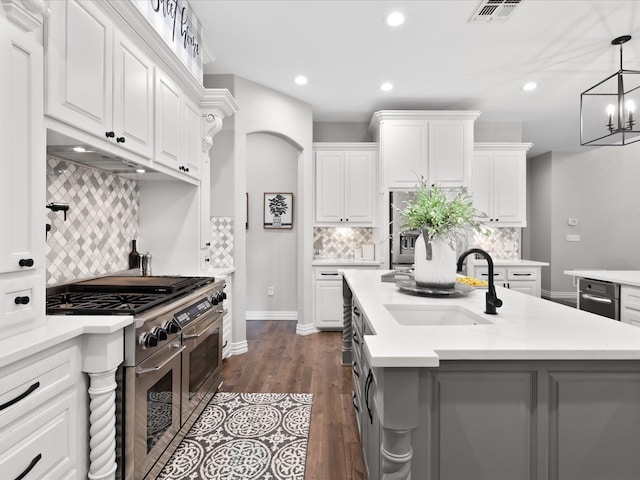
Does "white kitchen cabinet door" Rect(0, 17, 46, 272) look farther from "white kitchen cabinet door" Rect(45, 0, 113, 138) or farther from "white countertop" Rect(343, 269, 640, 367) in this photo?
"white countertop" Rect(343, 269, 640, 367)

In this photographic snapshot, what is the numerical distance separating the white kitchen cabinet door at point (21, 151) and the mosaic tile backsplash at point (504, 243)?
5.58 metres

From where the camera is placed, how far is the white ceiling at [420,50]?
9.23 feet

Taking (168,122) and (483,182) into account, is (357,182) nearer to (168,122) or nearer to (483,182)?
(483,182)

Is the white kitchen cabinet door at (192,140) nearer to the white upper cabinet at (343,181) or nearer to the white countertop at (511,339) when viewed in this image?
the white countertop at (511,339)

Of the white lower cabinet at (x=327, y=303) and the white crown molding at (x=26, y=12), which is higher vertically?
the white crown molding at (x=26, y=12)

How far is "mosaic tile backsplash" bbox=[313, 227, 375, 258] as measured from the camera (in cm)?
530

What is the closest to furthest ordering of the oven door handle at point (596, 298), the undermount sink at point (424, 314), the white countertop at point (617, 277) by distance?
the undermount sink at point (424, 314) → the white countertop at point (617, 277) → the oven door handle at point (596, 298)

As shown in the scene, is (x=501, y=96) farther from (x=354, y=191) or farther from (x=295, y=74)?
(x=295, y=74)

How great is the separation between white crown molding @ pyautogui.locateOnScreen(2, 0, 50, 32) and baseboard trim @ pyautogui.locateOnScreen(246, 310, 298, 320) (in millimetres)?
4606

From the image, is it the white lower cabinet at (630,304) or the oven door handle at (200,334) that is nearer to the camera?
the oven door handle at (200,334)

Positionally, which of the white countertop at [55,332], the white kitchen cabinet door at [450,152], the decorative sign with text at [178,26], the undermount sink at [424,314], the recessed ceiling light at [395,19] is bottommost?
the undermount sink at [424,314]

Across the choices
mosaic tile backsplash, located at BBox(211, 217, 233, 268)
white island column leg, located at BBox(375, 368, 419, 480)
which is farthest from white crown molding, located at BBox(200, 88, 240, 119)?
white island column leg, located at BBox(375, 368, 419, 480)

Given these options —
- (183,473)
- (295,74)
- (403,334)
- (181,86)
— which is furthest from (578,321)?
(295,74)

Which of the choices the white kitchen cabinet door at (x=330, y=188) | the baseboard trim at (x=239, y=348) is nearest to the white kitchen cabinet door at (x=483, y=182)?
the white kitchen cabinet door at (x=330, y=188)
